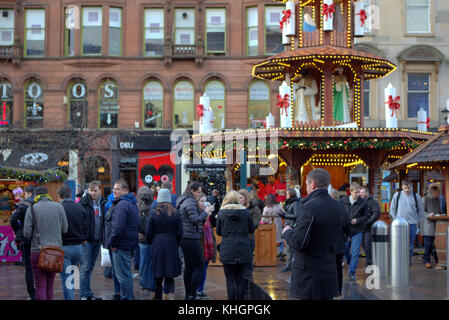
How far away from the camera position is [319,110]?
18969 mm

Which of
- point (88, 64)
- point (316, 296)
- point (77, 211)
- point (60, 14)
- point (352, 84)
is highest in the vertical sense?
point (60, 14)

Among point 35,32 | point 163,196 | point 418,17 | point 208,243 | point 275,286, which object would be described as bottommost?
point 275,286

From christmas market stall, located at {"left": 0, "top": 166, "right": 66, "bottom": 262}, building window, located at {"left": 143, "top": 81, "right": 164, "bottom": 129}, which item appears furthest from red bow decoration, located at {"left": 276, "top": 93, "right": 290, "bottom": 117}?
building window, located at {"left": 143, "top": 81, "right": 164, "bottom": 129}

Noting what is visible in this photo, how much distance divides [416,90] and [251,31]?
8678mm

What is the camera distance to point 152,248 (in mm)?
9102

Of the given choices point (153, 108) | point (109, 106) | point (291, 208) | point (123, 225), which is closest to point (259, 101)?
point (153, 108)

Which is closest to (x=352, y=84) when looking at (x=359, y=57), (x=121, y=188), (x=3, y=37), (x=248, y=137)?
(x=359, y=57)

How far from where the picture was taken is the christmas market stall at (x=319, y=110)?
16.6 m

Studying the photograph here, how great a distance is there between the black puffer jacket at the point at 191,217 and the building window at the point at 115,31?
22001 millimetres

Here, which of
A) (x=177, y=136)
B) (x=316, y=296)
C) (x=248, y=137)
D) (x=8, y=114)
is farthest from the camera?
(x=177, y=136)

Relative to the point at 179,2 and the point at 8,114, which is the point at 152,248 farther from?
the point at 179,2

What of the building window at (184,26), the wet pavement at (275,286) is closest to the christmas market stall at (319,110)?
the wet pavement at (275,286)

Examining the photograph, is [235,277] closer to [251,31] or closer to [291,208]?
[291,208]

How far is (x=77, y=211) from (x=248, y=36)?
2258cm
